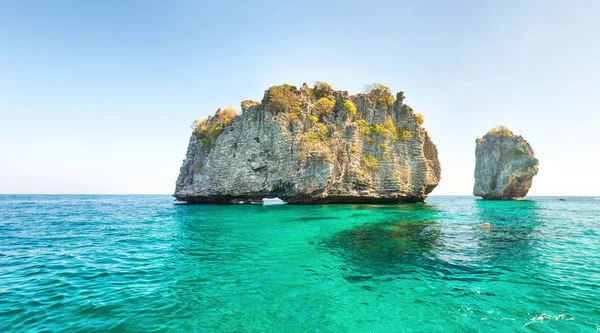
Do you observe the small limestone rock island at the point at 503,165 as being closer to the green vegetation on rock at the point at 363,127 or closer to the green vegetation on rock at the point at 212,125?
the green vegetation on rock at the point at 363,127

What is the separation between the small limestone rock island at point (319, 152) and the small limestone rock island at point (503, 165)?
37.5 metres

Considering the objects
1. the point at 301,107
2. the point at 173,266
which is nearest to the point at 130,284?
the point at 173,266

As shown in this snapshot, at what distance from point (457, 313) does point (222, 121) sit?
175ft

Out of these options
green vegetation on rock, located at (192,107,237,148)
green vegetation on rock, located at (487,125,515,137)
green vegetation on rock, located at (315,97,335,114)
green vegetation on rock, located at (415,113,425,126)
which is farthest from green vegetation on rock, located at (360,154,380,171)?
green vegetation on rock, located at (487,125,515,137)

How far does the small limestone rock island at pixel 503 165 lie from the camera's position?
7169 centimetres

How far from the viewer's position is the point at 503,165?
74.8m

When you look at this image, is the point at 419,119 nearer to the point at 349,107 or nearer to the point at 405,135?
the point at 405,135

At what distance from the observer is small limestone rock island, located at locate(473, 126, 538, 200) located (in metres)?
71.7

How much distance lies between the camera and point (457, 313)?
22.4 feet

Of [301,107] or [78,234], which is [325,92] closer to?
[301,107]

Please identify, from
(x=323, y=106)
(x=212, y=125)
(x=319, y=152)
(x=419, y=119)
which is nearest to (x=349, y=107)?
(x=323, y=106)

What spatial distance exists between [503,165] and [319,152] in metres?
64.5

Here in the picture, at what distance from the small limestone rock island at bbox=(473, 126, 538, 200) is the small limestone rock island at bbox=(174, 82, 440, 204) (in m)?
37.5

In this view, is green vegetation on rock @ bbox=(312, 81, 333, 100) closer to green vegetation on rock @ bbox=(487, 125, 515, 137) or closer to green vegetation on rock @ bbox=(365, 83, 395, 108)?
green vegetation on rock @ bbox=(365, 83, 395, 108)
